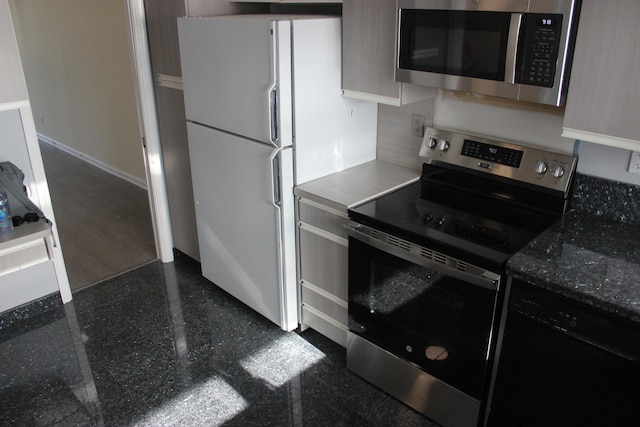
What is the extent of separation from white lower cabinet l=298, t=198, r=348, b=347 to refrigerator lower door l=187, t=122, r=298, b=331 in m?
0.06

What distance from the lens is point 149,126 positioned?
128 inches

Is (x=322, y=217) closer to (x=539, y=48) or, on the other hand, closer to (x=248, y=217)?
(x=248, y=217)

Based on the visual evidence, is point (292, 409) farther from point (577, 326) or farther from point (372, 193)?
point (577, 326)

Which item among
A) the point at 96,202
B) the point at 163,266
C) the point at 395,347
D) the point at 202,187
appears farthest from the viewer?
the point at 96,202

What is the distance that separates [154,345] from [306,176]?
119 cm

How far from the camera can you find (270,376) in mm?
2502

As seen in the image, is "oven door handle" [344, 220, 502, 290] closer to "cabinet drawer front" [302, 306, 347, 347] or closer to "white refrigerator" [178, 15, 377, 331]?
"white refrigerator" [178, 15, 377, 331]

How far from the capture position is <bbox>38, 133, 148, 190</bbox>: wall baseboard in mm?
4866

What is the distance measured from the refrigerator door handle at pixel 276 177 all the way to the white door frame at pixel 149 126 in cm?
124

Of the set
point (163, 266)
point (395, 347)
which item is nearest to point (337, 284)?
point (395, 347)

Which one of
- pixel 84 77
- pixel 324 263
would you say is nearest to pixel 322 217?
pixel 324 263

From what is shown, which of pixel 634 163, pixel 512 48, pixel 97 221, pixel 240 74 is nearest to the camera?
pixel 512 48

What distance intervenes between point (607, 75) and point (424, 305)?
1024mm

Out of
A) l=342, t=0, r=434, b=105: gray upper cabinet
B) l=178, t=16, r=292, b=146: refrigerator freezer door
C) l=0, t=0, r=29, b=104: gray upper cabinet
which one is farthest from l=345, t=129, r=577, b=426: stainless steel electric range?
l=0, t=0, r=29, b=104: gray upper cabinet
